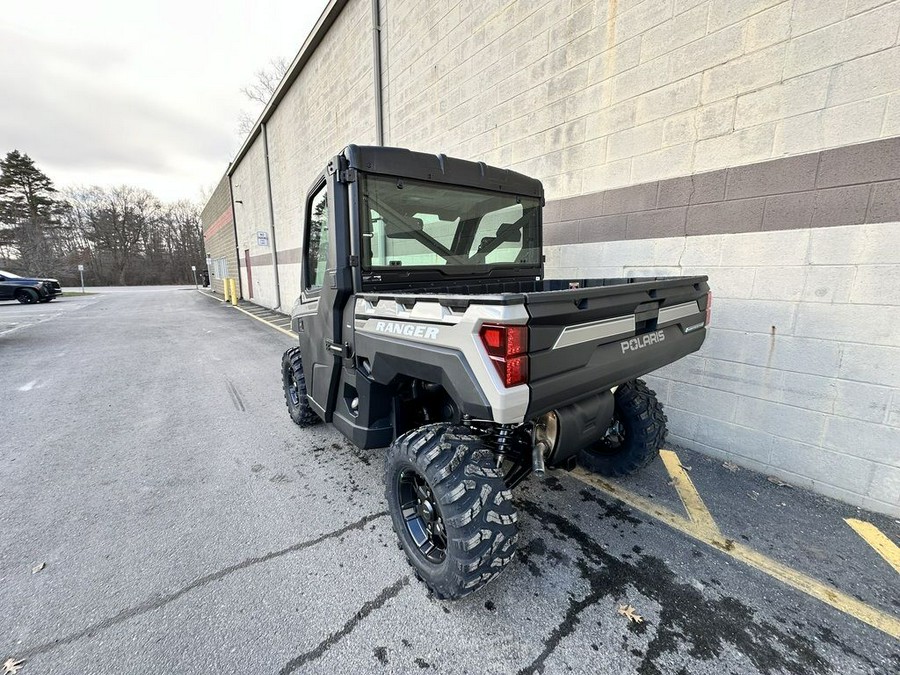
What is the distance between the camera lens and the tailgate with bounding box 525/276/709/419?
1520 millimetres

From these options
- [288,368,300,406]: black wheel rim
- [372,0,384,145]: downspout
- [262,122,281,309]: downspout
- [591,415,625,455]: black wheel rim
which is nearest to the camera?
[591,415,625,455]: black wheel rim

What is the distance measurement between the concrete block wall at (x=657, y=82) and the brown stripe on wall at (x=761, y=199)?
0.32 feet

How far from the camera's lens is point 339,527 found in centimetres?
246

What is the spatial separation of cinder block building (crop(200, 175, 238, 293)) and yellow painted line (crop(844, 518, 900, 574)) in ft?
84.6

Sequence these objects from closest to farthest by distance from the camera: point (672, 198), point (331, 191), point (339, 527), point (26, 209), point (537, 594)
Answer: point (537, 594) < point (331, 191) < point (339, 527) < point (672, 198) < point (26, 209)

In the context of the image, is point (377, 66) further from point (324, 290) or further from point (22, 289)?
point (22, 289)

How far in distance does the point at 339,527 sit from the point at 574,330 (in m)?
1.98

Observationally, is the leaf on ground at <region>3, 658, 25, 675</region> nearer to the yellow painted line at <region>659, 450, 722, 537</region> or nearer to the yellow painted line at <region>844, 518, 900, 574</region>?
the yellow painted line at <region>659, 450, 722, 537</region>

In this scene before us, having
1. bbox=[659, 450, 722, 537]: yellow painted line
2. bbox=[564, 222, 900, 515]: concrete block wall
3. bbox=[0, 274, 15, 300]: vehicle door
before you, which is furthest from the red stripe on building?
bbox=[659, 450, 722, 537]: yellow painted line

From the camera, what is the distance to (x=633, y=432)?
8.91 ft

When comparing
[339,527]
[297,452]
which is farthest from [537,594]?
[297,452]

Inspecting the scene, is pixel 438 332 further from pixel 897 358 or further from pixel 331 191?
pixel 897 358

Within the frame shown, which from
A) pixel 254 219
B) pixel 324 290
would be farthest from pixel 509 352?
pixel 254 219

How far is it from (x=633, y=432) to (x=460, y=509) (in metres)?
1.66
